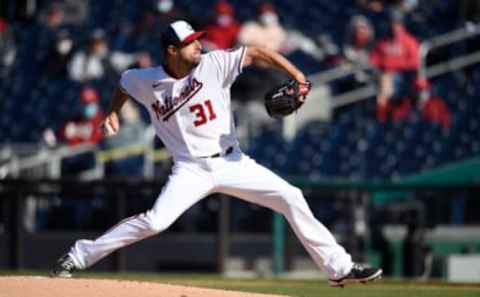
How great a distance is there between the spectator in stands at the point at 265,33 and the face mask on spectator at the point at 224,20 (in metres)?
0.19

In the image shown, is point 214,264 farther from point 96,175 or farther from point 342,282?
point 342,282

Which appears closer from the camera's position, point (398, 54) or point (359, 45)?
point (398, 54)

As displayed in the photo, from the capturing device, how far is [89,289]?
6820mm

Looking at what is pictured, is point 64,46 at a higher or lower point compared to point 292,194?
higher

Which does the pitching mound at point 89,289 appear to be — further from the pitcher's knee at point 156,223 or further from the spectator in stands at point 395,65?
the spectator in stands at point 395,65

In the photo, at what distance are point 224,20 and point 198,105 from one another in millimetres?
7930

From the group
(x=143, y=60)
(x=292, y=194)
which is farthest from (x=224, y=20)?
(x=292, y=194)

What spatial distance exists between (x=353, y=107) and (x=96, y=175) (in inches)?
128

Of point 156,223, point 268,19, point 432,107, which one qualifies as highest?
point 268,19

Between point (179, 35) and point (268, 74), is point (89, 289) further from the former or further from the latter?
point (268, 74)

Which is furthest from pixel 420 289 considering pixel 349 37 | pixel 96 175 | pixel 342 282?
pixel 349 37

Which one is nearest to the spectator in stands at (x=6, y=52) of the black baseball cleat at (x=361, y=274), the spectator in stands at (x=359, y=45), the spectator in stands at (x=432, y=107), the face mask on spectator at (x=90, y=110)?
the face mask on spectator at (x=90, y=110)

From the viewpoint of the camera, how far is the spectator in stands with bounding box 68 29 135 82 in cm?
1558

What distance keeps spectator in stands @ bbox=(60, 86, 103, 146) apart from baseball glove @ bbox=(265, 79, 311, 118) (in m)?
6.95
